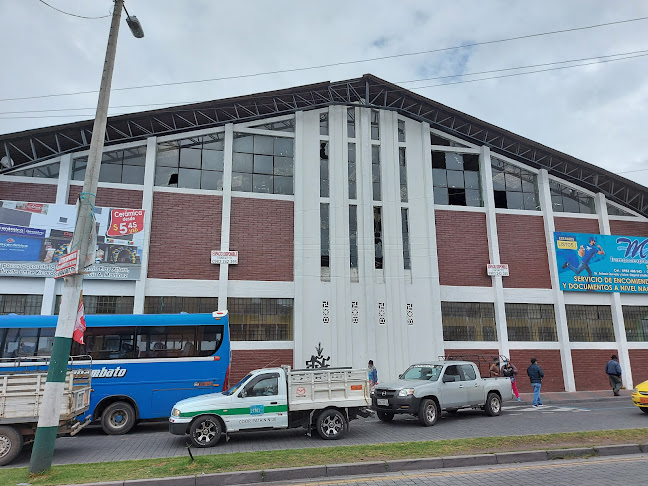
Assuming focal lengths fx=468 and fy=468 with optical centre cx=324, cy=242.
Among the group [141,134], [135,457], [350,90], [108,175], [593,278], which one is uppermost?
[350,90]

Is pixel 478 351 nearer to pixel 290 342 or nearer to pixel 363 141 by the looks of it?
pixel 290 342

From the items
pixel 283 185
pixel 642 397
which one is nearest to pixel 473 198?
pixel 283 185

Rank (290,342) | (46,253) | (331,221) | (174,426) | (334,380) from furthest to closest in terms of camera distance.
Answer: (331,221) < (290,342) < (46,253) < (334,380) < (174,426)

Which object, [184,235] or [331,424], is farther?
[184,235]

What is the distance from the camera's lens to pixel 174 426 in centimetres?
1075

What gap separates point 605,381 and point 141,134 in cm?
2482

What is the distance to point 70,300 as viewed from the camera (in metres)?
8.73

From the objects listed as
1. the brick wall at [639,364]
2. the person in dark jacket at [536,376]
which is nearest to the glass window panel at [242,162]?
the person in dark jacket at [536,376]

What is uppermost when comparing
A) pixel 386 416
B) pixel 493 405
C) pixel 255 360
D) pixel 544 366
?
pixel 255 360

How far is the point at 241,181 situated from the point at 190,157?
2519mm

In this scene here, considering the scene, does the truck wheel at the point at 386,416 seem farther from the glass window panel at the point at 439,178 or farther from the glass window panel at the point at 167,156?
the glass window panel at the point at 167,156

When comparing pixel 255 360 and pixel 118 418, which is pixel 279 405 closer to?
pixel 118 418

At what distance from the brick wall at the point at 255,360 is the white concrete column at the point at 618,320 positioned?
54.5ft

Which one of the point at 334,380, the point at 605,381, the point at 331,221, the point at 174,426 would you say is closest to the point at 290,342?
the point at 331,221
